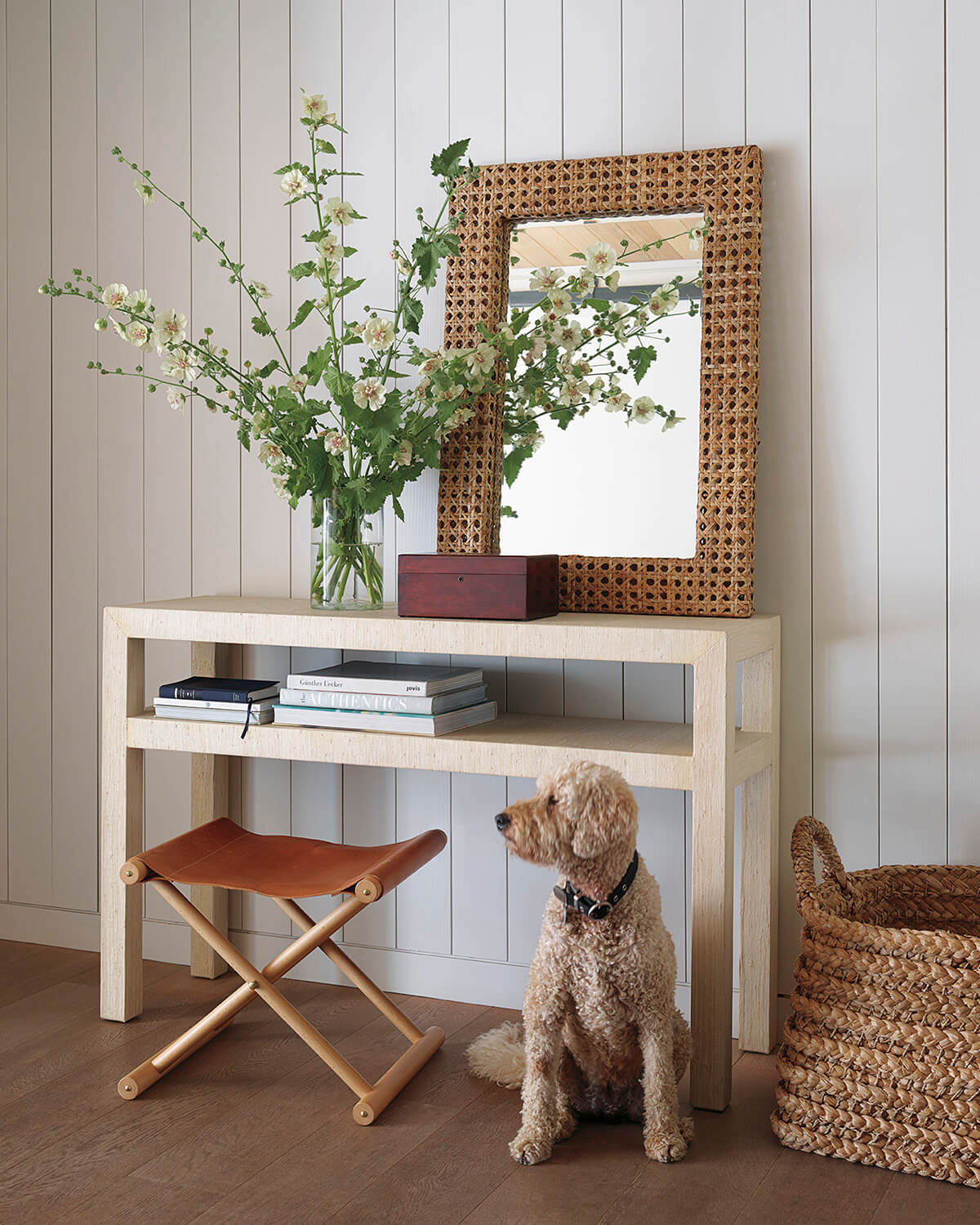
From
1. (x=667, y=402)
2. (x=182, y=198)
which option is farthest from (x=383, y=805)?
(x=182, y=198)

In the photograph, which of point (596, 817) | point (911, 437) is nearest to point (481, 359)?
point (911, 437)

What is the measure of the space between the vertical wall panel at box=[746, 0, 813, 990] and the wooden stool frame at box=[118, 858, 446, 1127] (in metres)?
0.82

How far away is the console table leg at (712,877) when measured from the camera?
6.57 feet

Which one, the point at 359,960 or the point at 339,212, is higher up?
the point at 339,212

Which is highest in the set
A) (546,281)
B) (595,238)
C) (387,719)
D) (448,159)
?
(448,159)

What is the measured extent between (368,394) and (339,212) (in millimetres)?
349

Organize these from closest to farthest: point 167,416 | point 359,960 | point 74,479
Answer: point 359,960
point 167,416
point 74,479

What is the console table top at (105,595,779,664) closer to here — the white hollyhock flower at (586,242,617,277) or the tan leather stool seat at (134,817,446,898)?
the tan leather stool seat at (134,817,446,898)

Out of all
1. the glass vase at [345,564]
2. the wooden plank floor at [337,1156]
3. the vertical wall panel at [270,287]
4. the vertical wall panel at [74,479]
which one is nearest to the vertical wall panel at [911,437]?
the wooden plank floor at [337,1156]

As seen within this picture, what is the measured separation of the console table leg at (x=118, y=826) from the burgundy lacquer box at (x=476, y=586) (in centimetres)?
62

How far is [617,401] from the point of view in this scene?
2402 millimetres

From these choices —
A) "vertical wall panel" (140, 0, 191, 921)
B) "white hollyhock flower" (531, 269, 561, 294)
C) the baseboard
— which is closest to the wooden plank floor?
the baseboard

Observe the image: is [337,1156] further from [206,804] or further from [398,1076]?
[206,804]

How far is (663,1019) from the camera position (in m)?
1.93
